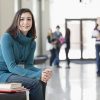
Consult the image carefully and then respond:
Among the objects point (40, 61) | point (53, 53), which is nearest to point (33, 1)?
point (53, 53)

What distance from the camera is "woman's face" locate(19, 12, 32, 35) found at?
392 centimetres

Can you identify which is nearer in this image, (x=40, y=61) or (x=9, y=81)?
(x=9, y=81)

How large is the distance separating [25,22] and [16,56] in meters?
0.37

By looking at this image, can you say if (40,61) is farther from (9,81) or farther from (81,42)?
(9,81)

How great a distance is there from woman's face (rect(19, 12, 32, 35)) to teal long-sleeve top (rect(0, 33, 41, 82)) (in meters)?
0.07

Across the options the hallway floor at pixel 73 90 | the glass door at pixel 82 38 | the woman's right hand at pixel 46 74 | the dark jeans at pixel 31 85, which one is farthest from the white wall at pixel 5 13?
the glass door at pixel 82 38

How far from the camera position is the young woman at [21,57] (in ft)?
12.4

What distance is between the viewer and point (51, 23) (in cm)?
1797

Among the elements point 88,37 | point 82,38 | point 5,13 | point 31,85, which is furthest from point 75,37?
point 31,85

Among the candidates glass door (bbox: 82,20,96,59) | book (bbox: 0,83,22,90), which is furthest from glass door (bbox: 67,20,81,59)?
book (bbox: 0,83,22,90)

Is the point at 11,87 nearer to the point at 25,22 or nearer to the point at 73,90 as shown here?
the point at 25,22

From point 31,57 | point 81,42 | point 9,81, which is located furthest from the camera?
point 81,42

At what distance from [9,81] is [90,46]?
50.9 ft

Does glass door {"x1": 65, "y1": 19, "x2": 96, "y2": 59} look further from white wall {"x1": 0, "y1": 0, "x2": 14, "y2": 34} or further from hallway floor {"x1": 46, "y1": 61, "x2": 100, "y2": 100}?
hallway floor {"x1": 46, "y1": 61, "x2": 100, "y2": 100}
